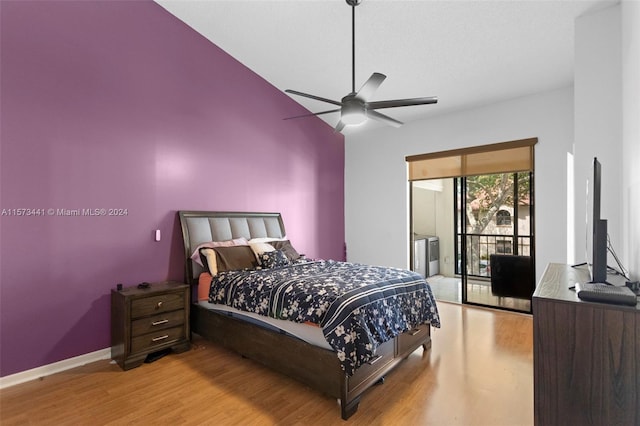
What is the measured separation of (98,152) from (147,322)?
1669mm

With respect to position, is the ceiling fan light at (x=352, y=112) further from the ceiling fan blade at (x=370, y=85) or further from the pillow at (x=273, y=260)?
the pillow at (x=273, y=260)

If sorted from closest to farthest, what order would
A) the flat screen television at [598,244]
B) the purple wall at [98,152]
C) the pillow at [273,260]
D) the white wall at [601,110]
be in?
the flat screen television at [598,244], the purple wall at [98,152], the white wall at [601,110], the pillow at [273,260]

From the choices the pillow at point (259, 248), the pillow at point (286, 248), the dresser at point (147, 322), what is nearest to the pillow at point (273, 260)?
the pillow at point (259, 248)

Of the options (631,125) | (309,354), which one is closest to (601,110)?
(631,125)

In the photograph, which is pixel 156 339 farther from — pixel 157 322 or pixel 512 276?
pixel 512 276

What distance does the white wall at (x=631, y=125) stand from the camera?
1.82 m

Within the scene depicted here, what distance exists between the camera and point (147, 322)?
290cm

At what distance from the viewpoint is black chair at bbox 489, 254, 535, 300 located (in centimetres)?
434

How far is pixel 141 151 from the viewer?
3.32 m

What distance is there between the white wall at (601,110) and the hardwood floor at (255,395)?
4.91ft

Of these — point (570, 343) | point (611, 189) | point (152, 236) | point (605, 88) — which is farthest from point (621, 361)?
point (152, 236)

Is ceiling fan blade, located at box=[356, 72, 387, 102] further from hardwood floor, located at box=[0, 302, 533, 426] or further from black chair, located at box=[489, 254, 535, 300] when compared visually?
black chair, located at box=[489, 254, 535, 300]

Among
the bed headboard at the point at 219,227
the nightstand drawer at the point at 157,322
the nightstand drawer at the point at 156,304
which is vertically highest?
the bed headboard at the point at 219,227

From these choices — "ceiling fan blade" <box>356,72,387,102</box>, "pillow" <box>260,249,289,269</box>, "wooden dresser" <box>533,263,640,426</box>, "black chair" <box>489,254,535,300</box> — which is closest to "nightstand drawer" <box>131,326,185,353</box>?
"pillow" <box>260,249,289,269</box>
